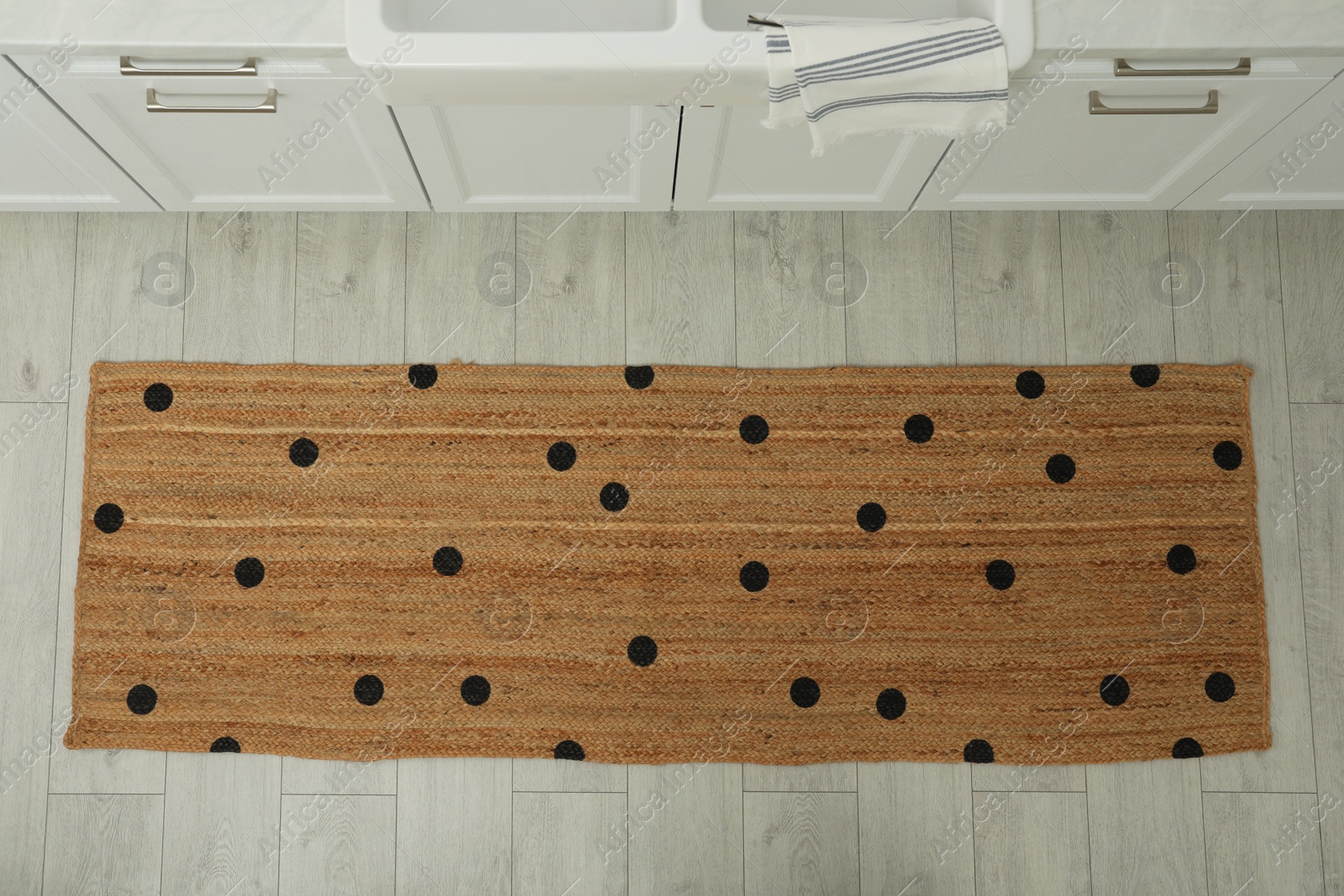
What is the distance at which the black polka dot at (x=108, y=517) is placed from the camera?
1715mm

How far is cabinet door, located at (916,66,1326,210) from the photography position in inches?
50.9

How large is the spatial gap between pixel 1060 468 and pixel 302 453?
1.54m

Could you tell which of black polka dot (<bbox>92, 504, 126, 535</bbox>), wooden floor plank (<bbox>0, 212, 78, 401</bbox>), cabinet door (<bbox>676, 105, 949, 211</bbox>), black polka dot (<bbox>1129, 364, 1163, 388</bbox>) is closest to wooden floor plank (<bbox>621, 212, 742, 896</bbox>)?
cabinet door (<bbox>676, 105, 949, 211</bbox>)

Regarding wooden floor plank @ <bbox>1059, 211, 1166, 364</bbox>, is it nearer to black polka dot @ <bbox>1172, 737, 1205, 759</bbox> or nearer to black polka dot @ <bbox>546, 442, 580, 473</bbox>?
black polka dot @ <bbox>1172, 737, 1205, 759</bbox>

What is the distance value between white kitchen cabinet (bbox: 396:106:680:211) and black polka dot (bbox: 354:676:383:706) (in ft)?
3.09

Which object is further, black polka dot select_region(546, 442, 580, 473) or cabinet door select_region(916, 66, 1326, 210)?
black polka dot select_region(546, 442, 580, 473)

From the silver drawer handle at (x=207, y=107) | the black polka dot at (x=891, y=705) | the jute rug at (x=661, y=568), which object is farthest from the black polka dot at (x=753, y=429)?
the silver drawer handle at (x=207, y=107)

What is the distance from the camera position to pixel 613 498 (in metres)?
1.73

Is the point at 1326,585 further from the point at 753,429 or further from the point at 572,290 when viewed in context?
the point at 572,290

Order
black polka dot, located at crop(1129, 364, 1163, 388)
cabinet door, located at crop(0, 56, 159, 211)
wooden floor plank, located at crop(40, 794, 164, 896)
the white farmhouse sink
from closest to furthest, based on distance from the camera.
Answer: the white farmhouse sink < cabinet door, located at crop(0, 56, 159, 211) < wooden floor plank, located at crop(40, 794, 164, 896) < black polka dot, located at crop(1129, 364, 1163, 388)

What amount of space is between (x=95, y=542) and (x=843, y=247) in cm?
164

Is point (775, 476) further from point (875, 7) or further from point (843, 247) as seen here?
point (875, 7)

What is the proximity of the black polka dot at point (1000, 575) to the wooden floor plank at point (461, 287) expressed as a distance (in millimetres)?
1067

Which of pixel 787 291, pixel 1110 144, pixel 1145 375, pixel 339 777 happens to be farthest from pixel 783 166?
pixel 339 777
